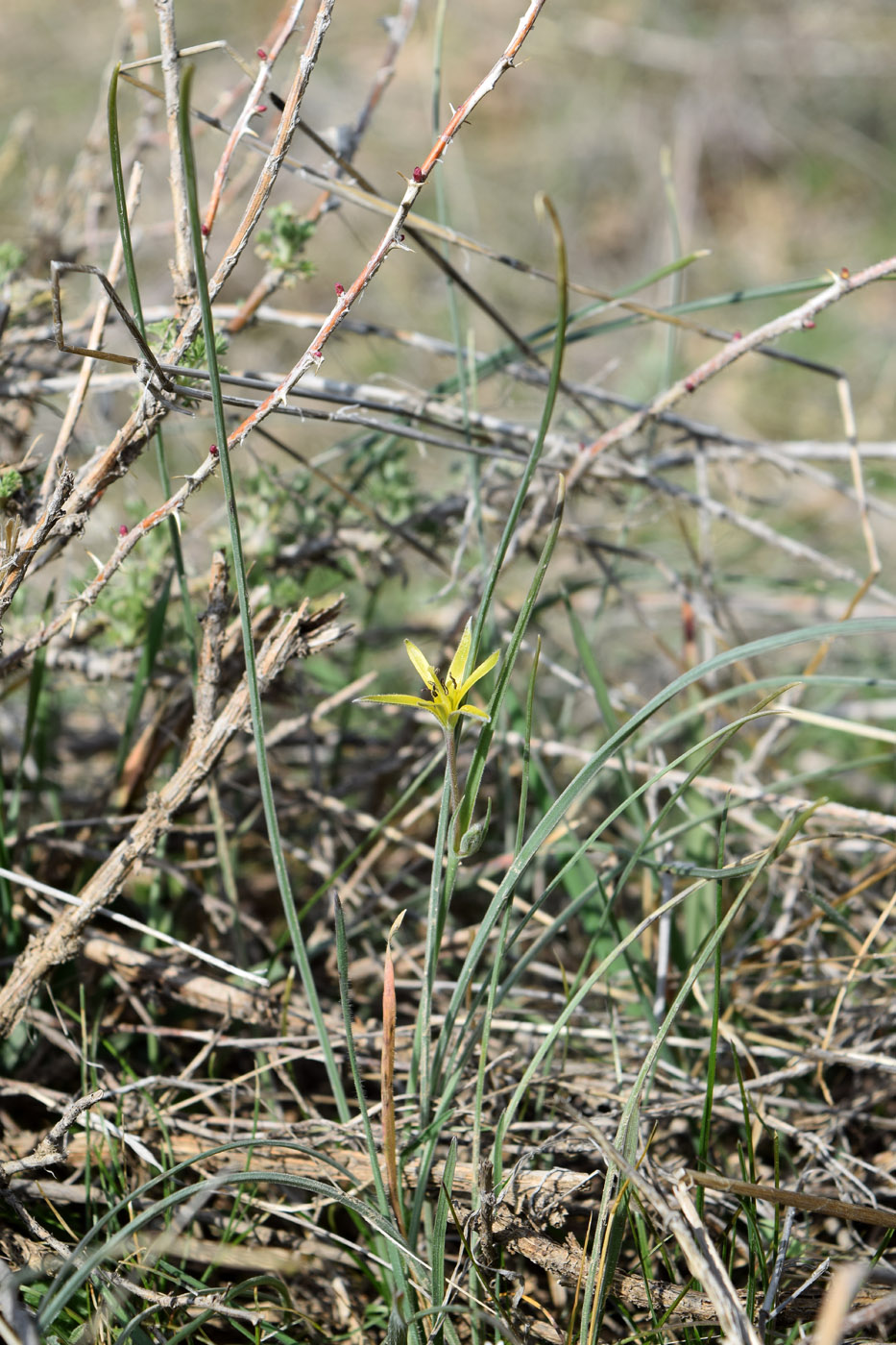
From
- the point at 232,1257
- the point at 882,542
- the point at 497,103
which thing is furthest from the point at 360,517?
the point at 497,103

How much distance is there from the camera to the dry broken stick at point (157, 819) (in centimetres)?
97

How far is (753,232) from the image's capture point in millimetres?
4547

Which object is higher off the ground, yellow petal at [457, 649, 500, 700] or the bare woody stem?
the bare woody stem

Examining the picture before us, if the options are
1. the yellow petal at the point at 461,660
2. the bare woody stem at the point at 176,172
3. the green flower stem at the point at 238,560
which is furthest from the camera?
the bare woody stem at the point at 176,172

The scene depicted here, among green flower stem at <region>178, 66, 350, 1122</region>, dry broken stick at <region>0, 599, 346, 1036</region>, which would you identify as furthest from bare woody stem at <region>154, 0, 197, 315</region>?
dry broken stick at <region>0, 599, 346, 1036</region>

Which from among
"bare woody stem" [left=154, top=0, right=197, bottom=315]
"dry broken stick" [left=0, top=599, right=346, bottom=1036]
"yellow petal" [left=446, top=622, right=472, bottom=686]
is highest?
"bare woody stem" [left=154, top=0, right=197, bottom=315]

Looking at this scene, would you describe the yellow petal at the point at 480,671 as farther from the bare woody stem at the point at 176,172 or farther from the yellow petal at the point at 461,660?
the bare woody stem at the point at 176,172

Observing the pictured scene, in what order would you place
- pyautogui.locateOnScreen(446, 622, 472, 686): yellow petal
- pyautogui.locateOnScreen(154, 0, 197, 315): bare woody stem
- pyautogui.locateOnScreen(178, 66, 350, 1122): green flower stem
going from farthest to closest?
pyautogui.locateOnScreen(154, 0, 197, 315): bare woody stem, pyautogui.locateOnScreen(446, 622, 472, 686): yellow petal, pyautogui.locateOnScreen(178, 66, 350, 1122): green flower stem

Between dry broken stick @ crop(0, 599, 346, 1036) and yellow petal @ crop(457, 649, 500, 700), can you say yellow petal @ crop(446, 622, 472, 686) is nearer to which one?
yellow petal @ crop(457, 649, 500, 700)

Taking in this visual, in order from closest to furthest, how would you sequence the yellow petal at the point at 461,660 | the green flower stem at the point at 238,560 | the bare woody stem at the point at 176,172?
the green flower stem at the point at 238,560 → the yellow petal at the point at 461,660 → the bare woody stem at the point at 176,172

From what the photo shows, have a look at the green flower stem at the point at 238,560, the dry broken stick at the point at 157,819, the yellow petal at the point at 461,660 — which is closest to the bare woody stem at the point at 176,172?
the green flower stem at the point at 238,560

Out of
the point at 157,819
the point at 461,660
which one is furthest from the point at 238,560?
the point at 157,819

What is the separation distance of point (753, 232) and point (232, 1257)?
193 inches

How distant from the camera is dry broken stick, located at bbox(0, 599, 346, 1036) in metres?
0.97
